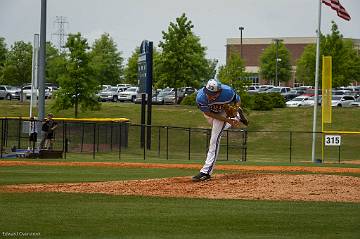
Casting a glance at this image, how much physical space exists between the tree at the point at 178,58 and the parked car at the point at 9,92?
1577 cm

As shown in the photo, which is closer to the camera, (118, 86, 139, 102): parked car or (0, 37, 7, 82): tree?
(118, 86, 139, 102): parked car

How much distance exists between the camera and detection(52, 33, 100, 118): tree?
168 ft

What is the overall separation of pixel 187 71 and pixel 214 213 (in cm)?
5131

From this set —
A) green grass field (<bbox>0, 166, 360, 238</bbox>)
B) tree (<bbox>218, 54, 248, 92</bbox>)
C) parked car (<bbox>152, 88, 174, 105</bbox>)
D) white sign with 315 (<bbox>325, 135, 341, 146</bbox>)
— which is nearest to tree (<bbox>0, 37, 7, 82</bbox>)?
parked car (<bbox>152, 88, 174, 105</bbox>)

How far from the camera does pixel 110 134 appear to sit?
3956cm

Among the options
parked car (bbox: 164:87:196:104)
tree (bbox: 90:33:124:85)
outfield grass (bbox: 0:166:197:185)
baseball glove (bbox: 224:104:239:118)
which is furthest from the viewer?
tree (bbox: 90:33:124:85)

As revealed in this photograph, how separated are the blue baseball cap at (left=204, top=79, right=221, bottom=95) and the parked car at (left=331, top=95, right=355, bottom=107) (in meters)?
51.8

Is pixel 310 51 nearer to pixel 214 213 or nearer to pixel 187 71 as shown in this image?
pixel 187 71

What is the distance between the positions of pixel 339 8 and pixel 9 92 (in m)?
42.2

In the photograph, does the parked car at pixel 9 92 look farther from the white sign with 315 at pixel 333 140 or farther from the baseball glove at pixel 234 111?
the baseball glove at pixel 234 111

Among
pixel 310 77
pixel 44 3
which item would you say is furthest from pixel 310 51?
pixel 44 3

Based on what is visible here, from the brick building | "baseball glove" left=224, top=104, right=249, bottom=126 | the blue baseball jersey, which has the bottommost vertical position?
"baseball glove" left=224, top=104, right=249, bottom=126

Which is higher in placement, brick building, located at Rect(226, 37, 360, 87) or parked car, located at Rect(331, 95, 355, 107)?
brick building, located at Rect(226, 37, 360, 87)

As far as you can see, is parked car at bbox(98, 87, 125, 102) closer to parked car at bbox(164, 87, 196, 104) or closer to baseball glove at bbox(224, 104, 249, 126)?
parked car at bbox(164, 87, 196, 104)
